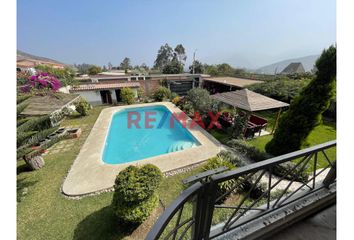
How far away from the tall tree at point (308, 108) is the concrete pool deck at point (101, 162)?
277 cm

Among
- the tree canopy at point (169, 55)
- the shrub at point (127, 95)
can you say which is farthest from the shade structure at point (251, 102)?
the tree canopy at point (169, 55)

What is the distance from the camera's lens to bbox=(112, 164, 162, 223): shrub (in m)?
3.52

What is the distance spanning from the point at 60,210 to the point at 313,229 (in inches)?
231

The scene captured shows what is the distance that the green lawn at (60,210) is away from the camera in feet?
12.2

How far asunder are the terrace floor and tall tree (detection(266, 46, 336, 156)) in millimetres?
4094

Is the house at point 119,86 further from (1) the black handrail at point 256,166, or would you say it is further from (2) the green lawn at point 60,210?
(1) the black handrail at point 256,166

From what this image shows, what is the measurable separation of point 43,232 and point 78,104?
10725 millimetres

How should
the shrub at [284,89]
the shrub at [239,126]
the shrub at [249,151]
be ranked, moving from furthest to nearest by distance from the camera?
the shrub at [284,89] → the shrub at [239,126] → the shrub at [249,151]

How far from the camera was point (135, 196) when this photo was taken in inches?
138

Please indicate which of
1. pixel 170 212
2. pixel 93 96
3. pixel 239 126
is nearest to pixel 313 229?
pixel 170 212

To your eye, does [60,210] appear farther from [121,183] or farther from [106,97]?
[106,97]

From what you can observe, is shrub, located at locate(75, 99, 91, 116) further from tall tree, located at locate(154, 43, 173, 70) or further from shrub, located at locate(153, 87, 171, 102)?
tall tree, located at locate(154, 43, 173, 70)

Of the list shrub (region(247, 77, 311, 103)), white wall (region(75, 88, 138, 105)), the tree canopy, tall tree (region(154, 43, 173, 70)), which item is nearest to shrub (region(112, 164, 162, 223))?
shrub (region(247, 77, 311, 103))
